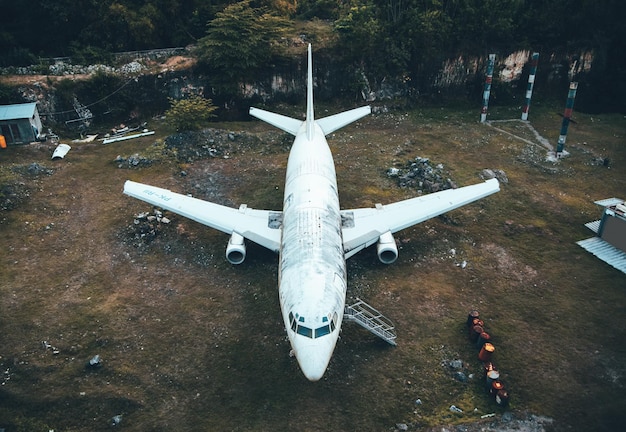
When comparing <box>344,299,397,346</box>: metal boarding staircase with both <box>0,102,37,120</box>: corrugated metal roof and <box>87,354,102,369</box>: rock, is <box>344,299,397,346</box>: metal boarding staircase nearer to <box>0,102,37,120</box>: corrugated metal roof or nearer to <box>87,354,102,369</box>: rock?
<box>87,354,102,369</box>: rock

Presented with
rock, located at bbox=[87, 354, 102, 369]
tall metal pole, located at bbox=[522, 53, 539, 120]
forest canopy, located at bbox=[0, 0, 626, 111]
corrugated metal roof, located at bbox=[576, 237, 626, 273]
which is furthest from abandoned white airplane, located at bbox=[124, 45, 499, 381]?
tall metal pole, located at bbox=[522, 53, 539, 120]

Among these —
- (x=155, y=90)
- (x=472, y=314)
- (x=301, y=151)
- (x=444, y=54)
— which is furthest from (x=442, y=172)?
(x=155, y=90)

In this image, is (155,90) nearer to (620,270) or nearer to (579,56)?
(620,270)

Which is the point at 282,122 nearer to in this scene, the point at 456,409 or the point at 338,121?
the point at 338,121

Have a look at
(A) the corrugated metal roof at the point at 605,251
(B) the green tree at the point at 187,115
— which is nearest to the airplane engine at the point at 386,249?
(A) the corrugated metal roof at the point at 605,251

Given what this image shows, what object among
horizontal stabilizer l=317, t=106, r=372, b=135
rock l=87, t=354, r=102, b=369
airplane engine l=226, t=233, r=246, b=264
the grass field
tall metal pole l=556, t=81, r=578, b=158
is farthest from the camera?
tall metal pole l=556, t=81, r=578, b=158

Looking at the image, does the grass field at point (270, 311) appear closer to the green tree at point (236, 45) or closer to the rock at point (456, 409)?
the rock at point (456, 409)
